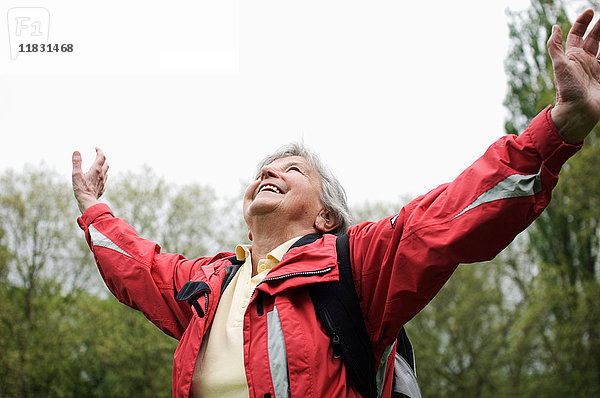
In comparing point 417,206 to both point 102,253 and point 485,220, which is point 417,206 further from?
point 102,253

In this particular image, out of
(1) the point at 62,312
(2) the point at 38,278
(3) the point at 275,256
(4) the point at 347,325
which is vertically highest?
(3) the point at 275,256

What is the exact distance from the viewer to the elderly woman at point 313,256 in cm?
171

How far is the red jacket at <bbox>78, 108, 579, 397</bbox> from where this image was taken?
1712 millimetres

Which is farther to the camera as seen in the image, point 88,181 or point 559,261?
point 559,261

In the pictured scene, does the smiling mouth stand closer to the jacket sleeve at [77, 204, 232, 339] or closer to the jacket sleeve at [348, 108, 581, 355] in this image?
the jacket sleeve at [77, 204, 232, 339]

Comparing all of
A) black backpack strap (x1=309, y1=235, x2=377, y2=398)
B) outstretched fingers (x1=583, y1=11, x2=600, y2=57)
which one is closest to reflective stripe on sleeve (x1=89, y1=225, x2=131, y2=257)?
black backpack strap (x1=309, y1=235, x2=377, y2=398)

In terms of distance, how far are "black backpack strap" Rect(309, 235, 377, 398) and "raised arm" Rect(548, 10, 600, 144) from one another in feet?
3.07

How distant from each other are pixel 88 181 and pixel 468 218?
2236mm

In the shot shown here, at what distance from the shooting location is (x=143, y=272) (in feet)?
9.00

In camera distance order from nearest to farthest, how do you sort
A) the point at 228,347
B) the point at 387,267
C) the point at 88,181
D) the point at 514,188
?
the point at 514,188, the point at 387,267, the point at 228,347, the point at 88,181

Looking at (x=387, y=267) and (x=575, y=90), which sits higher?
(x=575, y=90)

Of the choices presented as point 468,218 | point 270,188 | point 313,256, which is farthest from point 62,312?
point 468,218

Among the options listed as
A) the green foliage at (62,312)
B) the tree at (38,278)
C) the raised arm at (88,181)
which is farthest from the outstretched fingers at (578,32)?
the tree at (38,278)

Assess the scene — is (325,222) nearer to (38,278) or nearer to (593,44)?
(593,44)
